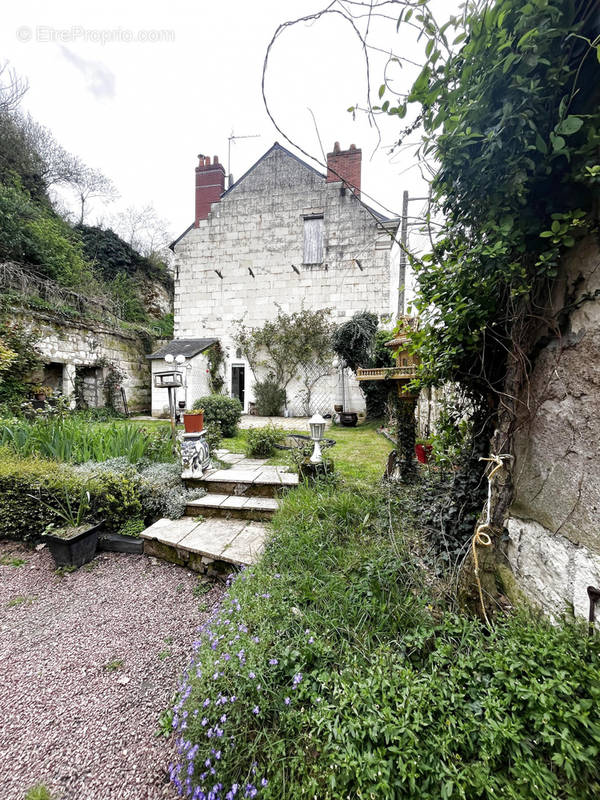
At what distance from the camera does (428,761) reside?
86cm

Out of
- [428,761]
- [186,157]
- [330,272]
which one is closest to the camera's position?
[428,761]

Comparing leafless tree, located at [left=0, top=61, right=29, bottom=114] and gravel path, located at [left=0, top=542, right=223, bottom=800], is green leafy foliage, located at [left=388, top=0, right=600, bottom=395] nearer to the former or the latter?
gravel path, located at [left=0, top=542, right=223, bottom=800]

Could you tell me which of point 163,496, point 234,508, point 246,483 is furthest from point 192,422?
point 234,508

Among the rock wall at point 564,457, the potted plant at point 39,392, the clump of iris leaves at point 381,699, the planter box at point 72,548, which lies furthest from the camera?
the potted plant at point 39,392

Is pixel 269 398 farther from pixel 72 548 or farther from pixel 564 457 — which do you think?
pixel 564 457

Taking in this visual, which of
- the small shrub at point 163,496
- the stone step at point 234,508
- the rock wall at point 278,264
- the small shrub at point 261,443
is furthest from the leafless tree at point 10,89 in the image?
the stone step at point 234,508

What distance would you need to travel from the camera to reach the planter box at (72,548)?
264 cm

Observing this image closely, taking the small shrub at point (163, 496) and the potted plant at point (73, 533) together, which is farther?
the small shrub at point (163, 496)

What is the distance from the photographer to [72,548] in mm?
2652

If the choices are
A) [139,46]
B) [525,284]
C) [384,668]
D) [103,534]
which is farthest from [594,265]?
[139,46]

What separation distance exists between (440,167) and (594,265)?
0.72 meters

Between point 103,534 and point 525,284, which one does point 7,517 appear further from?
point 525,284

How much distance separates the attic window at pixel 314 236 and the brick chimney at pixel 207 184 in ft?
10.7

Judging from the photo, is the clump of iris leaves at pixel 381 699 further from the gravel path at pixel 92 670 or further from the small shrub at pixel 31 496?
the small shrub at pixel 31 496
